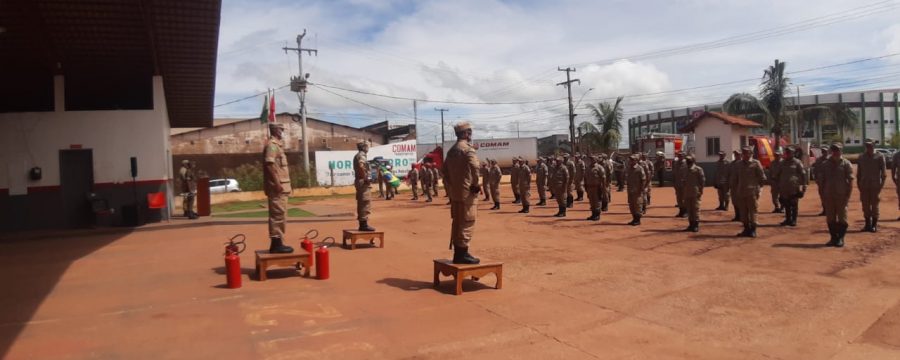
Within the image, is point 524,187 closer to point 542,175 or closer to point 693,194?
point 542,175

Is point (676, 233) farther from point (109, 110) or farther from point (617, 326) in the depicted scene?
point (109, 110)

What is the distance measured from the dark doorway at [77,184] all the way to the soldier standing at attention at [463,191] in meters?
12.4

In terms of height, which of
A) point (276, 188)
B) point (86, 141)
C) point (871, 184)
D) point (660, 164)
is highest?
point (86, 141)

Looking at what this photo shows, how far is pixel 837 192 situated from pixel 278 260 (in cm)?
932

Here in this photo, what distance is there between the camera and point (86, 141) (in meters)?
15.6

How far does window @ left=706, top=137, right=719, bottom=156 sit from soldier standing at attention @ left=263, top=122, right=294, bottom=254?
1006 inches

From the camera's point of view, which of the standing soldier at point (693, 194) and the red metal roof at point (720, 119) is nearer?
the standing soldier at point (693, 194)

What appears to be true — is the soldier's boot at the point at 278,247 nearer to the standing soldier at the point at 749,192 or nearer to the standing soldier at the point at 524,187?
the standing soldier at the point at 749,192

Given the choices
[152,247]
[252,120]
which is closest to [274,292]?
[152,247]

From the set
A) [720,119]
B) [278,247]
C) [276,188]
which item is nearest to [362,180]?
[276,188]

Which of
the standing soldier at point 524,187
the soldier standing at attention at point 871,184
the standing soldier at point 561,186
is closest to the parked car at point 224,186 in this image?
the standing soldier at point 524,187

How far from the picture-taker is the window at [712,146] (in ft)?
95.4

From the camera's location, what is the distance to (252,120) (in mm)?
49531

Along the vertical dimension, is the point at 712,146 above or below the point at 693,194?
above
